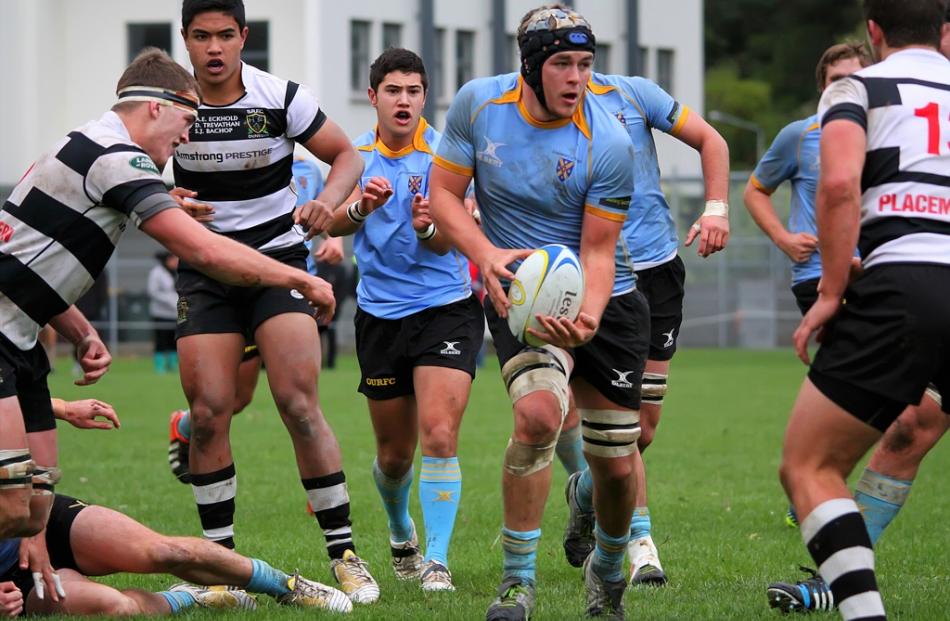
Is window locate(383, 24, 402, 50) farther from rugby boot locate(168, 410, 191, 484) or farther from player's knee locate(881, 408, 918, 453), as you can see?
player's knee locate(881, 408, 918, 453)

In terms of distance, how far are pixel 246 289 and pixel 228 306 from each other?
4.5 inches

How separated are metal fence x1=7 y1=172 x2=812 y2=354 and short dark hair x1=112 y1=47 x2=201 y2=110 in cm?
2887

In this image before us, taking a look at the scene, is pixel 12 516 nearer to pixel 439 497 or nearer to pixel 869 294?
pixel 439 497

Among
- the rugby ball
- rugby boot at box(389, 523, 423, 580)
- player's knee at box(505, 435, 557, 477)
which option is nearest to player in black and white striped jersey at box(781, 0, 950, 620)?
the rugby ball

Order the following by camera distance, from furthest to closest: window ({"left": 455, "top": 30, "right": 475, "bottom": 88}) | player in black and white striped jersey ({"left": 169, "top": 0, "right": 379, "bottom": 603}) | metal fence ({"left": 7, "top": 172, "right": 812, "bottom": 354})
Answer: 1. window ({"left": 455, "top": 30, "right": 475, "bottom": 88})
2. metal fence ({"left": 7, "top": 172, "right": 812, "bottom": 354})
3. player in black and white striped jersey ({"left": 169, "top": 0, "right": 379, "bottom": 603})

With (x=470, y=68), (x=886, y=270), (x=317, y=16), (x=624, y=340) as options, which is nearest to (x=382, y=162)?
(x=624, y=340)

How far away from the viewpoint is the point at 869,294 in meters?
4.86

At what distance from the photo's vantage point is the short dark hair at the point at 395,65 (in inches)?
309

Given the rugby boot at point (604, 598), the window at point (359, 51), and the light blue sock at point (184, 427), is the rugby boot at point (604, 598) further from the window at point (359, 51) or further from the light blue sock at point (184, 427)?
the window at point (359, 51)

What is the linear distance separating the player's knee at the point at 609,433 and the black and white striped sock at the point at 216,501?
1748mm

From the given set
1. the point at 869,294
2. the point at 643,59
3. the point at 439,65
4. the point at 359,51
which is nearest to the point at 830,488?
the point at 869,294

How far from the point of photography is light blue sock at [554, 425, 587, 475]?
28.2 feet

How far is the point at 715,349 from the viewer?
36.0m

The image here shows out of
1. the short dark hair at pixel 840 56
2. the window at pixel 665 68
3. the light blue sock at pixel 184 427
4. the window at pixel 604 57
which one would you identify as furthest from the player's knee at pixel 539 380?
the window at pixel 665 68
